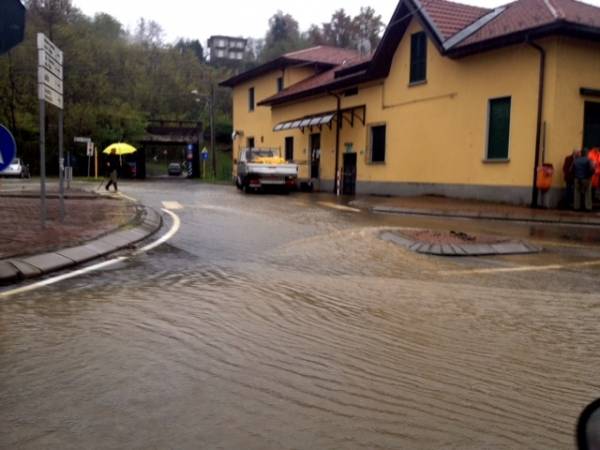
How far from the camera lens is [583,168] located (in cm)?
1559

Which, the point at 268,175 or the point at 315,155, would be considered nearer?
the point at 268,175

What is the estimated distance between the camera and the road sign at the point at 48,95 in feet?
31.9

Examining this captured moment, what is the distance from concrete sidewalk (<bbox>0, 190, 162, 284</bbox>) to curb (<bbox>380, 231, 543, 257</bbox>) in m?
4.71

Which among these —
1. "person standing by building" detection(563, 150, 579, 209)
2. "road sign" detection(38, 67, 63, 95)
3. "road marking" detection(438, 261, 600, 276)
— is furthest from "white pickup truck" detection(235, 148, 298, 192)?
"road marking" detection(438, 261, 600, 276)

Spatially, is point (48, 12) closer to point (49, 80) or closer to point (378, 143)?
point (378, 143)

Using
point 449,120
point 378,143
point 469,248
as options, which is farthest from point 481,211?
point 378,143

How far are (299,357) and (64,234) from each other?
Answer: 21.8 feet

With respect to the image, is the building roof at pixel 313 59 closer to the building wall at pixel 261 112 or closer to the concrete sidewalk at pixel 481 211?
the building wall at pixel 261 112

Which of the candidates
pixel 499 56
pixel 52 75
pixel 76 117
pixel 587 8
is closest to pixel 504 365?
pixel 52 75

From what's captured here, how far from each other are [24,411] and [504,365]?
3.01 metres

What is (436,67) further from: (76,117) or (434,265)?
(76,117)

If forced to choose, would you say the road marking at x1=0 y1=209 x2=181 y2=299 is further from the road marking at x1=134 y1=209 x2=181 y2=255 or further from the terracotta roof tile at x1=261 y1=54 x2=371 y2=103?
the terracotta roof tile at x1=261 y1=54 x2=371 y2=103

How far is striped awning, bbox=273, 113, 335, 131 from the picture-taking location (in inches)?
1080

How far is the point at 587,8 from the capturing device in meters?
18.8
